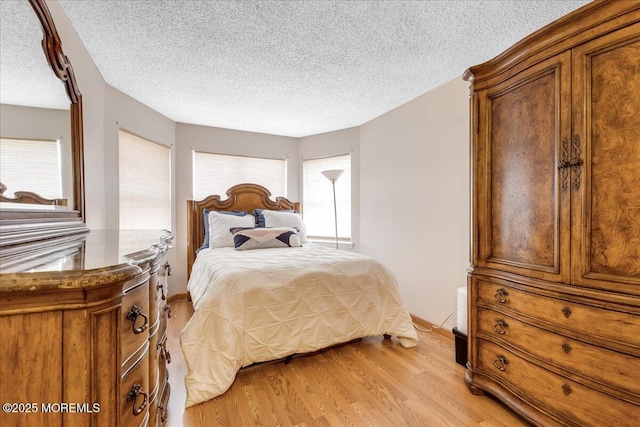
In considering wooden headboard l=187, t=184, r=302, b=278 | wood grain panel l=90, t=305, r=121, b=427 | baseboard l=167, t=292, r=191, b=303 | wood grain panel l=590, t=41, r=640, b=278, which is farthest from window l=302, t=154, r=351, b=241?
wood grain panel l=90, t=305, r=121, b=427

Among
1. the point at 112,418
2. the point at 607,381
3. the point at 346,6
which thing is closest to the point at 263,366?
the point at 112,418

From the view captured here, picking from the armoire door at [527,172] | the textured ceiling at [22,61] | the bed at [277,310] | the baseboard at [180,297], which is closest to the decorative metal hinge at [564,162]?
the armoire door at [527,172]

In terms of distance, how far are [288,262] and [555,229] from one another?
1.68m

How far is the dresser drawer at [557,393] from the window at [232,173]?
135 inches

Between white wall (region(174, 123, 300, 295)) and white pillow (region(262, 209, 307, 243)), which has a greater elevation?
white wall (region(174, 123, 300, 295))

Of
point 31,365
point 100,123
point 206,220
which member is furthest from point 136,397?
point 206,220

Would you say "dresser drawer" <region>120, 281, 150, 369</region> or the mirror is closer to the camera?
"dresser drawer" <region>120, 281, 150, 369</region>

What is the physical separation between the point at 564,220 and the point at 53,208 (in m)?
2.33

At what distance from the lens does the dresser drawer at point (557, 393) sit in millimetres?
1144

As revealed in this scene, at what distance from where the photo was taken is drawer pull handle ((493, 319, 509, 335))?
1.57m

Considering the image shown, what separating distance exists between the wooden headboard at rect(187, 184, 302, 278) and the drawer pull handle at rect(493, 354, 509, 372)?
3074 millimetres

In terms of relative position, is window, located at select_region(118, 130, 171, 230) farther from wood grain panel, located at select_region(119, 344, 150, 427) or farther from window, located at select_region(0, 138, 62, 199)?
wood grain panel, located at select_region(119, 344, 150, 427)

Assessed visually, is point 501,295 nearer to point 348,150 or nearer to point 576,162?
point 576,162

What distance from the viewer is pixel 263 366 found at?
82.2 inches
